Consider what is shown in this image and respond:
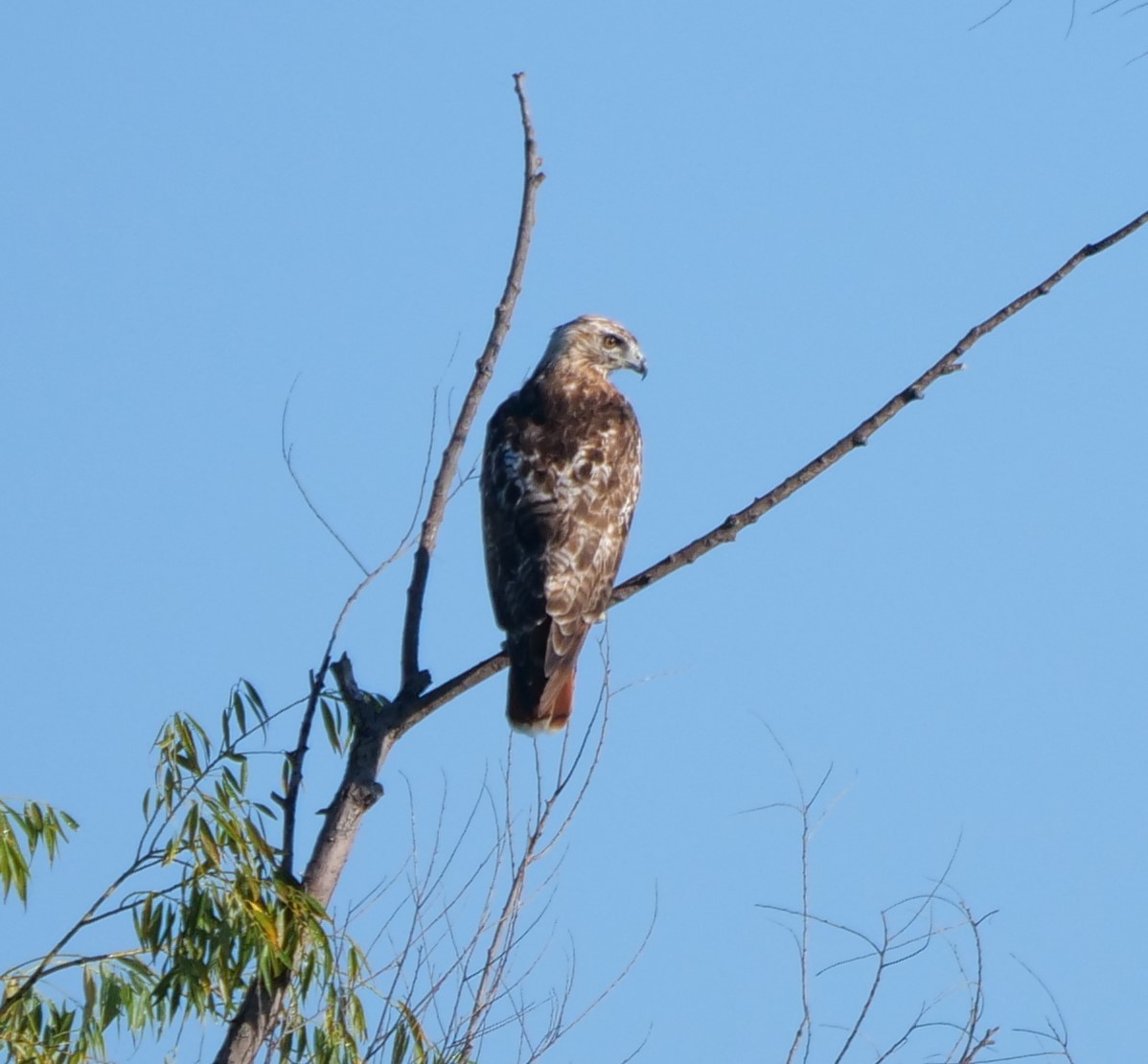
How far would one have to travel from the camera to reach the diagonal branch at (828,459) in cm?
491

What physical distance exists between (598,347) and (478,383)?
333 centimetres

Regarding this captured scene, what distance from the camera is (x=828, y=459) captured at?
5160 mm

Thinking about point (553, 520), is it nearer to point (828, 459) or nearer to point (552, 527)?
point (552, 527)

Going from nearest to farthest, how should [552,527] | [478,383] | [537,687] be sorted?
[478,383]
[537,687]
[552,527]

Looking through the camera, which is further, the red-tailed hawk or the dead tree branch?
the red-tailed hawk

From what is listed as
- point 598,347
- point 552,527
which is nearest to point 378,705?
point 552,527

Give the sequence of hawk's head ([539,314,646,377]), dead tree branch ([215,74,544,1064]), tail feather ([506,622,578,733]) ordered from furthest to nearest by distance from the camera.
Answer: hawk's head ([539,314,646,377]) → tail feather ([506,622,578,733]) → dead tree branch ([215,74,544,1064])

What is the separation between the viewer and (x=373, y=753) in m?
4.93

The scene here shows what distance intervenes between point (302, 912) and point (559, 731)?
1.65 metres

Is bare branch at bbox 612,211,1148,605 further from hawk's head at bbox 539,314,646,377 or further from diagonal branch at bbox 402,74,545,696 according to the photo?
hawk's head at bbox 539,314,646,377

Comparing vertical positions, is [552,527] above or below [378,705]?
above

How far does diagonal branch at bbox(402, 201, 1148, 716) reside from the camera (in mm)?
4910

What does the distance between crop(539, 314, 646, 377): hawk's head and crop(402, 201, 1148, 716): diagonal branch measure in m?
2.89

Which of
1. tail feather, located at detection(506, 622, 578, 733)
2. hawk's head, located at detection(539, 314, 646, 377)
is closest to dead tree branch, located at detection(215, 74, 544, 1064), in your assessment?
tail feather, located at detection(506, 622, 578, 733)
